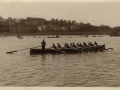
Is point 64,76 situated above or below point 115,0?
below

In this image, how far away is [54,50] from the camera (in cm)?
659

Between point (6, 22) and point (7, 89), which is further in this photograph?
point (6, 22)

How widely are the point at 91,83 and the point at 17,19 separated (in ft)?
5.41

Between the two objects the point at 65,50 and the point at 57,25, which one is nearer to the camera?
the point at 57,25

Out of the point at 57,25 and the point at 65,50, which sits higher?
the point at 57,25

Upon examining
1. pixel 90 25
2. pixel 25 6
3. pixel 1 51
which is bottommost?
pixel 1 51

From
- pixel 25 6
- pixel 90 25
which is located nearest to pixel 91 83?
pixel 90 25

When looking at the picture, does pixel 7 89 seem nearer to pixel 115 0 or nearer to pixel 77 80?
pixel 77 80

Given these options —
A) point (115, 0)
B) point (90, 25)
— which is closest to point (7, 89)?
point (90, 25)

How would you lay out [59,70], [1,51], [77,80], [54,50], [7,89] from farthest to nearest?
[54,50], [1,51], [59,70], [77,80], [7,89]

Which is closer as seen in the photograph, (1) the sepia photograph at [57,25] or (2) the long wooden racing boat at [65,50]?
(1) the sepia photograph at [57,25]

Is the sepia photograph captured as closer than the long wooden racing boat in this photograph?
Yes

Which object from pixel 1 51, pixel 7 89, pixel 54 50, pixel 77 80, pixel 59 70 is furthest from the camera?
pixel 54 50

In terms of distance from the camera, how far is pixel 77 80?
13.2 feet
